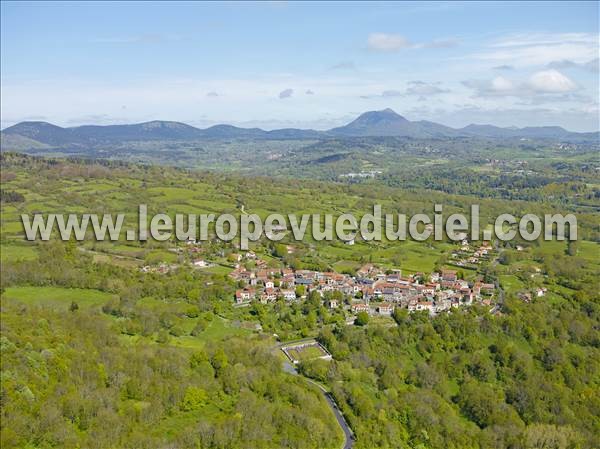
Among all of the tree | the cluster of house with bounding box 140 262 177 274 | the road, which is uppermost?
the cluster of house with bounding box 140 262 177 274

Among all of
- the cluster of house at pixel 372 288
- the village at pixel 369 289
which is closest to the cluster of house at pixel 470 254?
the cluster of house at pixel 372 288

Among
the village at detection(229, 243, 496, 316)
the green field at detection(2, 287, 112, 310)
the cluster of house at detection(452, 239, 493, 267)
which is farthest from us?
the cluster of house at detection(452, 239, 493, 267)

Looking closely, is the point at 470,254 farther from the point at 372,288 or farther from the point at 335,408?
the point at 335,408

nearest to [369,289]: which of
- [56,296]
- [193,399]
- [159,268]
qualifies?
[159,268]

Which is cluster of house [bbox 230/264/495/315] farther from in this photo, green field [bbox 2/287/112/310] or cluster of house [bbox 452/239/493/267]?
green field [bbox 2/287/112/310]

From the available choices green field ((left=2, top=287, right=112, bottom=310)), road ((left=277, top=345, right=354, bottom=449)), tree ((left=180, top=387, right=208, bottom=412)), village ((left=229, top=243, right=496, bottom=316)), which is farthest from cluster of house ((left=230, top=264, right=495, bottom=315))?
tree ((left=180, top=387, right=208, bottom=412))

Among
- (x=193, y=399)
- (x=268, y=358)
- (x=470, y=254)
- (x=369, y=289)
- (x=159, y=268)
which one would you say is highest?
(x=159, y=268)

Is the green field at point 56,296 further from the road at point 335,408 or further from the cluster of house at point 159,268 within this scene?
the road at point 335,408

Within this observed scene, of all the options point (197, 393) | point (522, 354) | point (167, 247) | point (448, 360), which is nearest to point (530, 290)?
point (522, 354)
